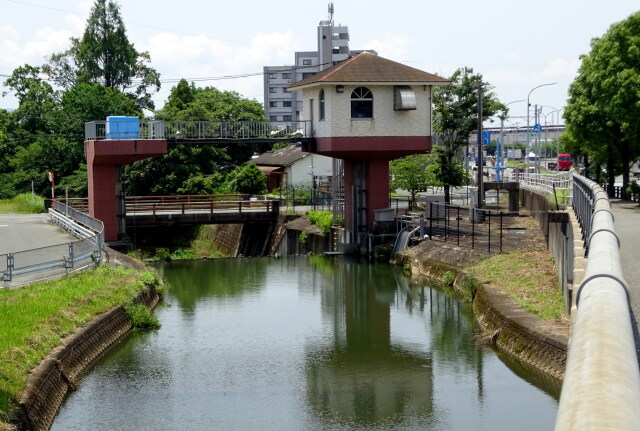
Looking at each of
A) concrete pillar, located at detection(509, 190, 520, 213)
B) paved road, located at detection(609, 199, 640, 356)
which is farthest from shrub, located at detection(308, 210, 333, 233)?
paved road, located at detection(609, 199, 640, 356)

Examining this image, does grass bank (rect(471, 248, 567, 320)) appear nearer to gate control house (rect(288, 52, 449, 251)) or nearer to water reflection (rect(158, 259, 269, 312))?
water reflection (rect(158, 259, 269, 312))

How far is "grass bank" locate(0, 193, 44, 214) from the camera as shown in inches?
2053

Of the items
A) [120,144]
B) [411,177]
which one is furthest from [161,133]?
[411,177]

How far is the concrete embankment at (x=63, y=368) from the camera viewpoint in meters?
14.6

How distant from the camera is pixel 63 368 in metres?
18.1

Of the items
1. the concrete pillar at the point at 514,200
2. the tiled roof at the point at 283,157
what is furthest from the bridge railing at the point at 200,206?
the tiled roof at the point at 283,157

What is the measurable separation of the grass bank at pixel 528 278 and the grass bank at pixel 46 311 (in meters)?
10.4

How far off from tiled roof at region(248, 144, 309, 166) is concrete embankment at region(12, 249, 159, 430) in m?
37.3


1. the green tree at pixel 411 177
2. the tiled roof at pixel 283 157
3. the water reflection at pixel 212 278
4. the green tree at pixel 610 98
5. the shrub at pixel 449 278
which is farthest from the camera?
the tiled roof at pixel 283 157

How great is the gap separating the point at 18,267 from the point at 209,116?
42.3 metres

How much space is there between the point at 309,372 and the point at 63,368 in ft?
17.2

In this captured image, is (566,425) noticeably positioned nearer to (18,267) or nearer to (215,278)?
(18,267)

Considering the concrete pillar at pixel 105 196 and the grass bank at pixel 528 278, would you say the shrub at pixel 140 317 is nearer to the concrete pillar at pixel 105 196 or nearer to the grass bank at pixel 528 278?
the grass bank at pixel 528 278

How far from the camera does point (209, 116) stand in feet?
213
